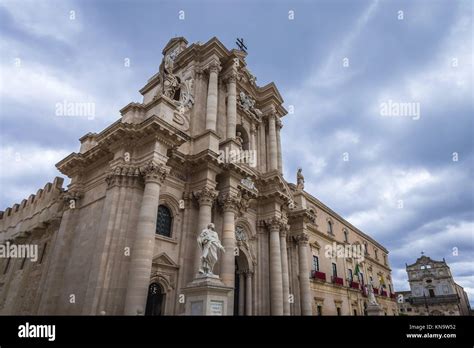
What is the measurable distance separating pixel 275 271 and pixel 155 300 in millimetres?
8489

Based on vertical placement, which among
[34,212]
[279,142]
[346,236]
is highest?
[279,142]

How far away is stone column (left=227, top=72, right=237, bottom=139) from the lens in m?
21.8

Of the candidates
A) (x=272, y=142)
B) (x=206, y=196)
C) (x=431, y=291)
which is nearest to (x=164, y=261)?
(x=206, y=196)

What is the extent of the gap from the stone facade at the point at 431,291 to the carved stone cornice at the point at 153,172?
6910 cm

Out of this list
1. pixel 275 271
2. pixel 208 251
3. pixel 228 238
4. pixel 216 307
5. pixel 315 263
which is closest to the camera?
pixel 216 307

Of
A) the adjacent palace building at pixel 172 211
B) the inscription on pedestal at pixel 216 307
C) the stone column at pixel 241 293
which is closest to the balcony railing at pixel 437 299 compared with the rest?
the adjacent palace building at pixel 172 211

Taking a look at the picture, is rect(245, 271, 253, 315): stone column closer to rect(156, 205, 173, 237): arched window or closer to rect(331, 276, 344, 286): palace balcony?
rect(156, 205, 173, 237): arched window

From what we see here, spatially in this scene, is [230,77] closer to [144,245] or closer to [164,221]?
[164,221]

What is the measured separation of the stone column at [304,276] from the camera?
23.2 m

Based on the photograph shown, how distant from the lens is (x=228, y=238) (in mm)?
17594

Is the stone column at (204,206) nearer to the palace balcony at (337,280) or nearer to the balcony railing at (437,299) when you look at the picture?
the palace balcony at (337,280)

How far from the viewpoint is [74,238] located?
1727 cm
